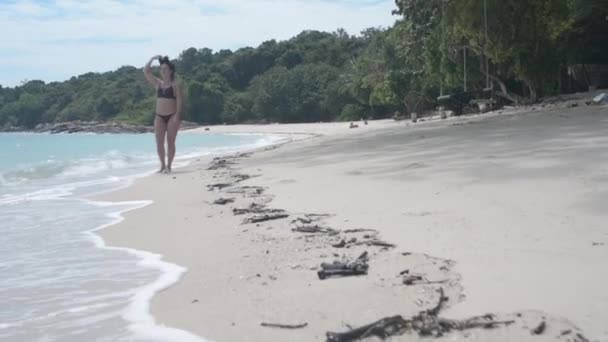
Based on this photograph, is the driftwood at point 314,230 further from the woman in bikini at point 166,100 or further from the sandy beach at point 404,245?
the woman in bikini at point 166,100

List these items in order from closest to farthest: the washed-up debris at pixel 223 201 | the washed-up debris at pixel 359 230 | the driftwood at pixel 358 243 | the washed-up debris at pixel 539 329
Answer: the washed-up debris at pixel 539 329
the driftwood at pixel 358 243
the washed-up debris at pixel 359 230
the washed-up debris at pixel 223 201

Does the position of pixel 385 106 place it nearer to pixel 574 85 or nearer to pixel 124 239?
pixel 574 85

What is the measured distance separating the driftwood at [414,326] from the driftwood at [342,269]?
0.77 m

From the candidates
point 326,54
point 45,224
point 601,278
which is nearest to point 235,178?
point 45,224

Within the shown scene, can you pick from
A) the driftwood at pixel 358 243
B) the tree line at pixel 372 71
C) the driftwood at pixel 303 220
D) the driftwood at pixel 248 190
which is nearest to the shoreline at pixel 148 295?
the driftwood at pixel 358 243

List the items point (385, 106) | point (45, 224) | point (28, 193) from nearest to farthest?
point (45, 224) → point (28, 193) → point (385, 106)

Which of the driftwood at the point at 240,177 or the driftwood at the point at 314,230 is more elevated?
the driftwood at the point at 314,230

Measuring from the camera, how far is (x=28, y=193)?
9.99m

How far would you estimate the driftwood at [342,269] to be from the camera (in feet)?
10.8

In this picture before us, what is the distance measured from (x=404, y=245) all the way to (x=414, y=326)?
1384 millimetres

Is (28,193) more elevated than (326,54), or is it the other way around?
(326,54)

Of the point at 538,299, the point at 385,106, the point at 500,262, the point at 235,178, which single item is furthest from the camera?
the point at 385,106

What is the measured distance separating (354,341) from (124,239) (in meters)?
3.29

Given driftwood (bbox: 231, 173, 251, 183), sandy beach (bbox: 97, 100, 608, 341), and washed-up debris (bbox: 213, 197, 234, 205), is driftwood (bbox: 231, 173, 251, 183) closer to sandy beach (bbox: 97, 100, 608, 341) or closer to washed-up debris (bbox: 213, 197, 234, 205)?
sandy beach (bbox: 97, 100, 608, 341)
